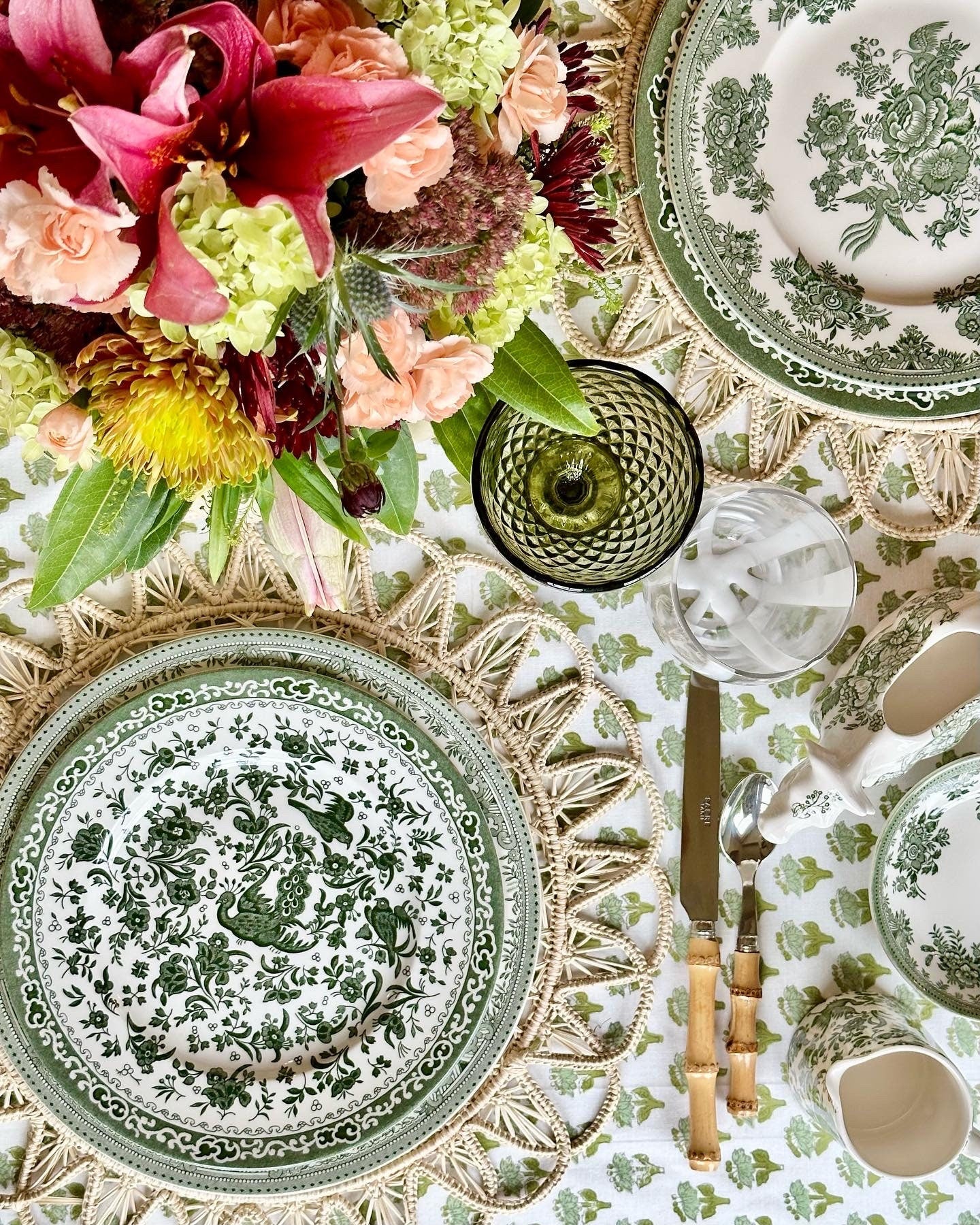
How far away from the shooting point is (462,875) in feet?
3.49

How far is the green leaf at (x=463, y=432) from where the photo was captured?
2.83ft

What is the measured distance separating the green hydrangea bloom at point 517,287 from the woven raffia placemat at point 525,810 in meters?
0.42

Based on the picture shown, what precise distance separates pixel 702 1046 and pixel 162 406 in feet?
2.86

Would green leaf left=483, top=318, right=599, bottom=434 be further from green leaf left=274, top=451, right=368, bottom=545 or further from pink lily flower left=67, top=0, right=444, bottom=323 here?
pink lily flower left=67, top=0, right=444, bottom=323

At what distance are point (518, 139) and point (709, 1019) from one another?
34.8 inches

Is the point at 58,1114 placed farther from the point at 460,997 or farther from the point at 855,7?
the point at 855,7

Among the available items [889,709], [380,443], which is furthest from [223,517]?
[889,709]

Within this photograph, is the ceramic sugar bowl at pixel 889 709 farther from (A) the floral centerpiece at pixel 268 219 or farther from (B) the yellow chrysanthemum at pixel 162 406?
(B) the yellow chrysanthemum at pixel 162 406

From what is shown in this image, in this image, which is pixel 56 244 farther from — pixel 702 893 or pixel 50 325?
pixel 702 893

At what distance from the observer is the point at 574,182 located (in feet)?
2.26

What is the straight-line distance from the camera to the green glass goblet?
→ 3.13ft

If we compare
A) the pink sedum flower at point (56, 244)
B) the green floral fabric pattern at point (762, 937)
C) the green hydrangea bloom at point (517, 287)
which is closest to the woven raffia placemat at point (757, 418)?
the green floral fabric pattern at point (762, 937)

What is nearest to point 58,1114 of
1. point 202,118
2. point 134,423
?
point 134,423

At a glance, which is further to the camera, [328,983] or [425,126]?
[328,983]
